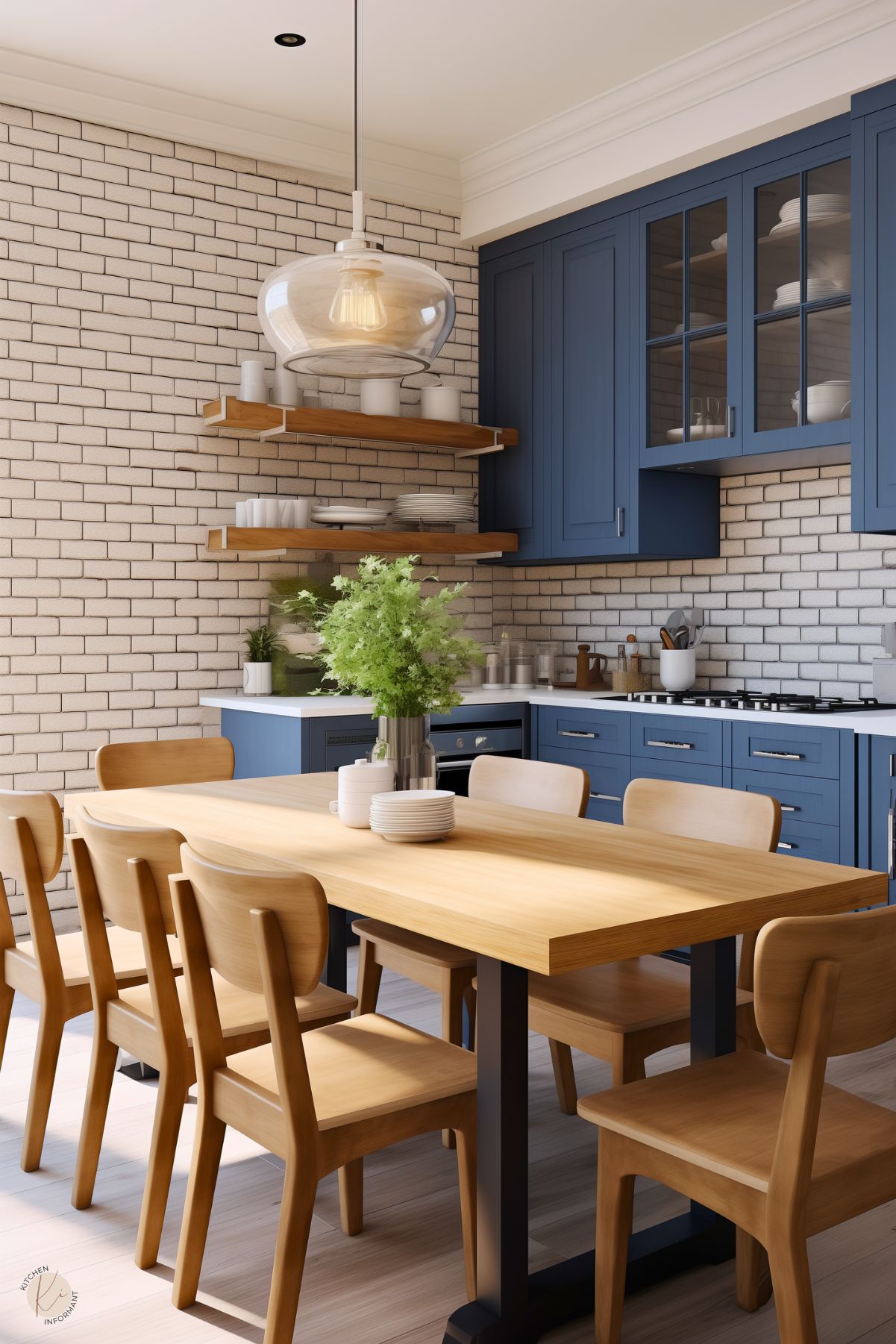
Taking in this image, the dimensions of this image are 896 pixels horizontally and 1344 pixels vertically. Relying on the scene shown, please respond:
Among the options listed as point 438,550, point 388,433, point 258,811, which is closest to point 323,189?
point 388,433

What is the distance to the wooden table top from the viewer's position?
1771 millimetres

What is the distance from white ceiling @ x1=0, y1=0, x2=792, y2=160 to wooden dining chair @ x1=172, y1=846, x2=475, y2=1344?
3.29 metres

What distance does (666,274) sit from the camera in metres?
4.72

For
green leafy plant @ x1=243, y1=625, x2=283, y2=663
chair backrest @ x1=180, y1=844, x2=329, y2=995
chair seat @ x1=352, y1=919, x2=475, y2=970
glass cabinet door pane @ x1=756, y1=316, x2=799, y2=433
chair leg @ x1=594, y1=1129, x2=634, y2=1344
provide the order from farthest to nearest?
green leafy plant @ x1=243, y1=625, x2=283, y2=663 → glass cabinet door pane @ x1=756, y1=316, x2=799, y2=433 → chair seat @ x1=352, y1=919, x2=475, y2=970 → chair leg @ x1=594, y1=1129, x2=634, y2=1344 → chair backrest @ x1=180, y1=844, x2=329, y2=995

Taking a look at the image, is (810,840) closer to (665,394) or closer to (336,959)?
(336,959)

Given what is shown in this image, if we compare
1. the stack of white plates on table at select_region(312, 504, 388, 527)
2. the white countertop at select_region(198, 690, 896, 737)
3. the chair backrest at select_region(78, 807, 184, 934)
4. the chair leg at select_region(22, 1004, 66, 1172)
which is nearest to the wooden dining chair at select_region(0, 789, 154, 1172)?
the chair leg at select_region(22, 1004, 66, 1172)

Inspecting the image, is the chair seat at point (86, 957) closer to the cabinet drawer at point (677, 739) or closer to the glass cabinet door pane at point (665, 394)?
the cabinet drawer at point (677, 739)

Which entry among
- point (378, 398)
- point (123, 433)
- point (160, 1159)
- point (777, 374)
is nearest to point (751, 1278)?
point (160, 1159)

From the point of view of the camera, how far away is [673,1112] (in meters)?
1.84

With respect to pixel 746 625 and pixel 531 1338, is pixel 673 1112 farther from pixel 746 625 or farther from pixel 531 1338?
pixel 746 625

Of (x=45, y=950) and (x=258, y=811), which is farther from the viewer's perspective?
(x=258, y=811)

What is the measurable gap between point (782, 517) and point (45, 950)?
10.8 ft

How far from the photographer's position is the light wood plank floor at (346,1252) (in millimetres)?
2074

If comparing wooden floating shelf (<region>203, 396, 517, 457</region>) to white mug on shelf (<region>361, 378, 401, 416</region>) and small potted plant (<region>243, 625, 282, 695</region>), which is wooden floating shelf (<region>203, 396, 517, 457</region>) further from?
small potted plant (<region>243, 625, 282, 695</region>)
